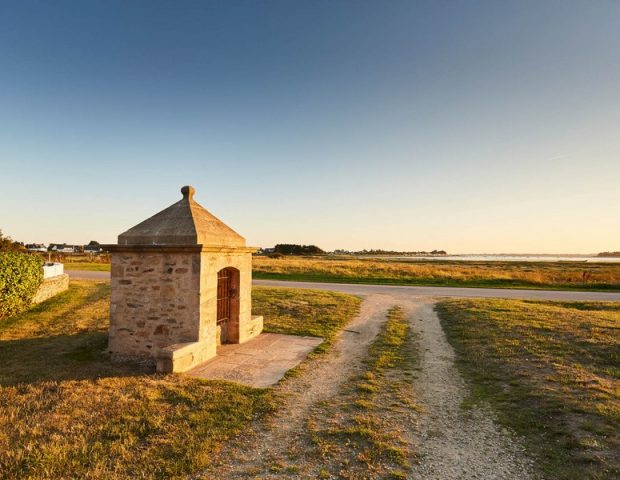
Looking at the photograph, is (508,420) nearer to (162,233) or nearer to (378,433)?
(378,433)

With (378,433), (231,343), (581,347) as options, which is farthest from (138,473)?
(581,347)

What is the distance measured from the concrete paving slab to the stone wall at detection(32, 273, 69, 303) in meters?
9.87

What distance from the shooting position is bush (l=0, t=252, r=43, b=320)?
11.5 metres

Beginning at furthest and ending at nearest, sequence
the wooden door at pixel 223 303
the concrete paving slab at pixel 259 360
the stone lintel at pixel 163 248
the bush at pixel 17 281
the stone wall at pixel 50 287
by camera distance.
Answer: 1. the stone wall at pixel 50 287
2. the bush at pixel 17 281
3. the wooden door at pixel 223 303
4. the stone lintel at pixel 163 248
5. the concrete paving slab at pixel 259 360

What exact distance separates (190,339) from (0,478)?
4096 mm

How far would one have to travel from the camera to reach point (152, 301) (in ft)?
26.5

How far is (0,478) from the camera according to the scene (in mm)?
3885

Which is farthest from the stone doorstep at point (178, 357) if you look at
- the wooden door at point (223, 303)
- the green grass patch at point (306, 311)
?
the green grass patch at point (306, 311)

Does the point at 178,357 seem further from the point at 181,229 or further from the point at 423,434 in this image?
the point at 423,434

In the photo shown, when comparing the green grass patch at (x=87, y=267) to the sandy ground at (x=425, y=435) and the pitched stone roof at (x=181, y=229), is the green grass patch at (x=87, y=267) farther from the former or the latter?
the sandy ground at (x=425, y=435)

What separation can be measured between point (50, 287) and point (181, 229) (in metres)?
11.1

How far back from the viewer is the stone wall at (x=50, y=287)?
14399mm

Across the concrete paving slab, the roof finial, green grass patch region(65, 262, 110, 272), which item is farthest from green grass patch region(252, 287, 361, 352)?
green grass patch region(65, 262, 110, 272)

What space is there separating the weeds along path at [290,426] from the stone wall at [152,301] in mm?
2738
